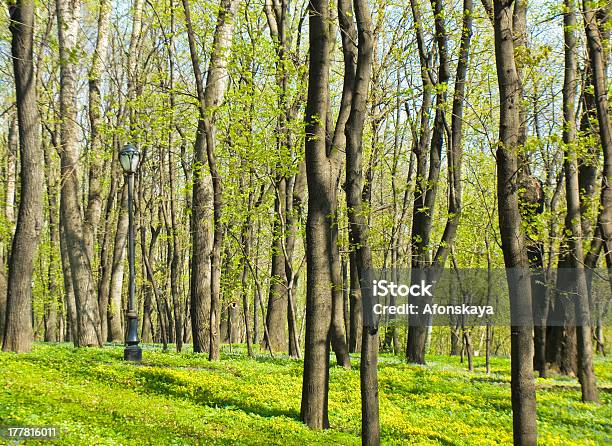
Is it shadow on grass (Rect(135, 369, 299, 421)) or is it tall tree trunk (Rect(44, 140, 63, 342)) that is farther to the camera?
tall tree trunk (Rect(44, 140, 63, 342))

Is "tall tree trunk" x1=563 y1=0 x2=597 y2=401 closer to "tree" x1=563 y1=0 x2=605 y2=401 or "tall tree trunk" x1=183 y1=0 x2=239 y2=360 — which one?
"tree" x1=563 y1=0 x2=605 y2=401

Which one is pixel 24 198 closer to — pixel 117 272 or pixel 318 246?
pixel 318 246

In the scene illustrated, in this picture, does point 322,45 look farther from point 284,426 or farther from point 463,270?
point 463,270

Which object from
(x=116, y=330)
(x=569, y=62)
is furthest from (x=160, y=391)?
(x=116, y=330)

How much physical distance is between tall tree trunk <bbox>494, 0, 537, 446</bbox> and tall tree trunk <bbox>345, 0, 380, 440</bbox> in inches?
72.9

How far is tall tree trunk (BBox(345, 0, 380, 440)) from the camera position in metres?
8.02

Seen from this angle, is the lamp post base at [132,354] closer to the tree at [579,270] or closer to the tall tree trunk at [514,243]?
the tall tree trunk at [514,243]

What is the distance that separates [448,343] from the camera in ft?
183

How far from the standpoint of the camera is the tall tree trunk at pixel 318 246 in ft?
30.1

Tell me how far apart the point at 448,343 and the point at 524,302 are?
50.9 m

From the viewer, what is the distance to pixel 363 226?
8.28 m

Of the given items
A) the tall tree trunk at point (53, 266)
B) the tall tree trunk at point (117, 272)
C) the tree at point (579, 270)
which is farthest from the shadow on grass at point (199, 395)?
the tall tree trunk at point (53, 266)

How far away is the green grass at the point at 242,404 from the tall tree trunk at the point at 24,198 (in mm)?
864

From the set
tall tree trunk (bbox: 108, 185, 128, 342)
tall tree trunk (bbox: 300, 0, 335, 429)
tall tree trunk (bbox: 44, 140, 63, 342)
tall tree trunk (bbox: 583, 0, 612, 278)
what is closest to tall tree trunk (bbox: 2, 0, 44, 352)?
tall tree trunk (bbox: 300, 0, 335, 429)
